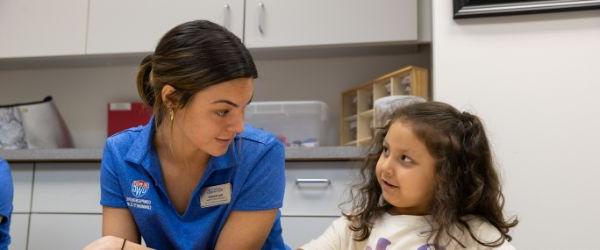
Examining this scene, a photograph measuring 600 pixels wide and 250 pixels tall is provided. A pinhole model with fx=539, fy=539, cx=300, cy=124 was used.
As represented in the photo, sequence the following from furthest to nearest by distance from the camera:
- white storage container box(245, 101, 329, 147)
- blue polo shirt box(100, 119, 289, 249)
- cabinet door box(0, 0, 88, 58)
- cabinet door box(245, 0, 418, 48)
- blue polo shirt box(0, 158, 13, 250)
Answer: cabinet door box(0, 0, 88, 58) → white storage container box(245, 101, 329, 147) → cabinet door box(245, 0, 418, 48) → blue polo shirt box(0, 158, 13, 250) → blue polo shirt box(100, 119, 289, 249)

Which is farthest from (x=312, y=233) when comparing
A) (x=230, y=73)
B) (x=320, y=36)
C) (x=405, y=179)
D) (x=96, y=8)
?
(x=96, y=8)

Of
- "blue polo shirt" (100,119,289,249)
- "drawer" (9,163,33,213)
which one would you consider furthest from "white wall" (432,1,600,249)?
"drawer" (9,163,33,213)

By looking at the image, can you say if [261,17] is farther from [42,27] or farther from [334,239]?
[334,239]

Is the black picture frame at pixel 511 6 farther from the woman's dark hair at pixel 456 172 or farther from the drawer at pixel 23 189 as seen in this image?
the drawer at pixel 23 189

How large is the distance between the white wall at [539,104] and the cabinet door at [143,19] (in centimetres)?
96

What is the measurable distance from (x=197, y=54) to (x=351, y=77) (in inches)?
62.2

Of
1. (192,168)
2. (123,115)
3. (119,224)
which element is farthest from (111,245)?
(123,115)

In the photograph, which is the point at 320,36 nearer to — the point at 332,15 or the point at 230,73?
the point at 332,15

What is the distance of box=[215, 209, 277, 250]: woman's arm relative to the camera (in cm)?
113

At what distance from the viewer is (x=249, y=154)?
1.16 m

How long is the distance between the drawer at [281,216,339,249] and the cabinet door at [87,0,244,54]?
847mm

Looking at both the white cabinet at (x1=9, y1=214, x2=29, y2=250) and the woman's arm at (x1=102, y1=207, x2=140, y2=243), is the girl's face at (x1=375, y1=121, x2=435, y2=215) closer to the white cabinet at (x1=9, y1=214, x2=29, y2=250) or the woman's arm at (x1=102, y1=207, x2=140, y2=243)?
the woman's arm at (x1=102, y1=207, x2=140, y2=243)

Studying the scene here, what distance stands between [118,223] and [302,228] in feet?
2.96

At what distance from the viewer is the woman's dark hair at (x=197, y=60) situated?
0.99 m
